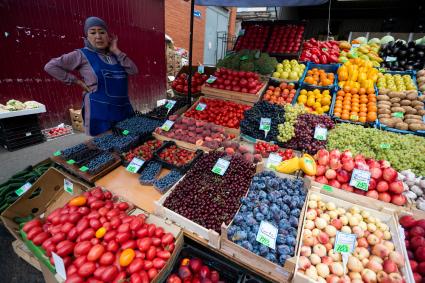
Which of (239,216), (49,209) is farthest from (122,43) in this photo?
(239,216)

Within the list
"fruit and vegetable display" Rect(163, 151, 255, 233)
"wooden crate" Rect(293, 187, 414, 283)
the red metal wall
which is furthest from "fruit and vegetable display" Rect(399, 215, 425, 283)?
the red metal wall

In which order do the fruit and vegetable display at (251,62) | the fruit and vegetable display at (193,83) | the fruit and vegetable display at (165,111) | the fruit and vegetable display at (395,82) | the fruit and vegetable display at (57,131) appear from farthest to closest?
the fruit and vegetable display at (57,131) < the fruit and vegetable display at (193,83) < the fruit and vegetable display at (251,62) < the fruit and vegetable display at (165,111) < the fruit and vegetable display at (395,82)

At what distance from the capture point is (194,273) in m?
1.77

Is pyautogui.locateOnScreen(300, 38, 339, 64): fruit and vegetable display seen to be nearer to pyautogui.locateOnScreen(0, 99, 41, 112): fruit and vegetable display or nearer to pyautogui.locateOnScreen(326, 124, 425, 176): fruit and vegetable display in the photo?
pyautogui.locateOnScreen(326, 124, 425, 176): fruit and vegetable display

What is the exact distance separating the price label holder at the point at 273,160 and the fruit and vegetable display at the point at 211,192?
9.3 inches

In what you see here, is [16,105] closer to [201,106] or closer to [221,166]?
[201,106]

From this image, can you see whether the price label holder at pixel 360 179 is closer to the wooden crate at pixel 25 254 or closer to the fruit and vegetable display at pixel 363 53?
the wooden crate at pixel 25 254

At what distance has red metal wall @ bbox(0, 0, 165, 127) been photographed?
15.2ft

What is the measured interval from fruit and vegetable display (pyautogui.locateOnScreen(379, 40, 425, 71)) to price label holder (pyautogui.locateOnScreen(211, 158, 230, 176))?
440 centimetres

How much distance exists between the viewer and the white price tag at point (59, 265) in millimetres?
1475

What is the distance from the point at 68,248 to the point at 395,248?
244cm

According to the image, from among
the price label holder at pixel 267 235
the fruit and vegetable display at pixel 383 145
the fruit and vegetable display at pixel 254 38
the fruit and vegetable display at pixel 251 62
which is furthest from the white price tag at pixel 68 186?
the fruit and vegetable display at pixel 254 38

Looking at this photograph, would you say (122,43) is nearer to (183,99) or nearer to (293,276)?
(183,99)

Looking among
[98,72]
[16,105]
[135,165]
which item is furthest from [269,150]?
[16,105]
